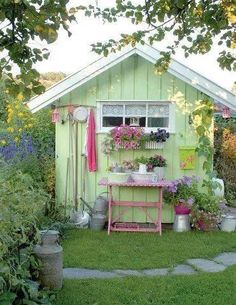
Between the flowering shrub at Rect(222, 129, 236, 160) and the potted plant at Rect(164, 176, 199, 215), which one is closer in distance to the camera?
the potted plant at Rect(164, 176, 199, 215)

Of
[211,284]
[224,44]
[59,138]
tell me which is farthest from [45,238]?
[59,138]

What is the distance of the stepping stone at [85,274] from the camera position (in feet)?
17.4

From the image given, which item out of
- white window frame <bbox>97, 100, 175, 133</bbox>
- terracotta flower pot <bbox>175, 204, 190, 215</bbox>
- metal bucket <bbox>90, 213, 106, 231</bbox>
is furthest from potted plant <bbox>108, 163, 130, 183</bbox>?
terracotta flower pot <bbox>175, 204, 190, 215</bbox>

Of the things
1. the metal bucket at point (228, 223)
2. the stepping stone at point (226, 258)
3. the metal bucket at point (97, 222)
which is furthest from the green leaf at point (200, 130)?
the metal bucket at point (228, 223)

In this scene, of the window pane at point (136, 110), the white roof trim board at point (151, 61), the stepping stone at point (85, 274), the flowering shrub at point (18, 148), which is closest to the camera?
the stepping stone at point (85, 274)

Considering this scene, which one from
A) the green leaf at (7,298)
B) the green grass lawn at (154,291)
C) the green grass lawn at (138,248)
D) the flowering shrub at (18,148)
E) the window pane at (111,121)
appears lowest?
the green grass lawn at (154,291)

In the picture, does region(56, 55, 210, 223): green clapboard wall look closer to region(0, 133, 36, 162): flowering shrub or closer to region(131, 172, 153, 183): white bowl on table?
region(131, 172, 153, 183): white bowl on table

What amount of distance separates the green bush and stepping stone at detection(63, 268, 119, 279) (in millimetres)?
914

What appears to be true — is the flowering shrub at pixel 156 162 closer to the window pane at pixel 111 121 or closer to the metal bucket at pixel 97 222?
the window pane at pixel 111 121

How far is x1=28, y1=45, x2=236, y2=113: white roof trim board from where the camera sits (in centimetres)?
767

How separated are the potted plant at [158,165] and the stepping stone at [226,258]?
1956mm

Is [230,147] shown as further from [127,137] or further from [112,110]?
[127,137]

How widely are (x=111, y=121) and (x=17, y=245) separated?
14.3 ft

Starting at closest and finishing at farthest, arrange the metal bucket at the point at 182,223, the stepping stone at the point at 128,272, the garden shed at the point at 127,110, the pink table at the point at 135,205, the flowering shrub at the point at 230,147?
the stepping stone at the point at 128,272
the pink table at the point at 135,205
the metal bucket at the point at 182,223
the garden shed at the point at 127,110
the flowering shrub at the point at 230,147
